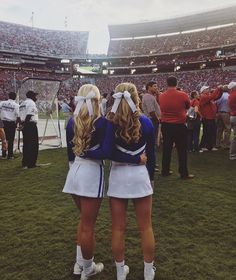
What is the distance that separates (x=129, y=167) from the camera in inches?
122

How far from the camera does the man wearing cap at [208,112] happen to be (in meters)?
10.3

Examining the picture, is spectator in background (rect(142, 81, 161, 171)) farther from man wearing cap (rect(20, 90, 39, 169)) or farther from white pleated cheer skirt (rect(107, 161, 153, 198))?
Result: white pleated cheer skirt (rect(107, 161, 153, 198))

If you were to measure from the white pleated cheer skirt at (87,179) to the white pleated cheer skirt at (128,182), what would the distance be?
0.12 m

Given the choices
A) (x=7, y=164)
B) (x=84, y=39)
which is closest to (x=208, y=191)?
(x=7, y=164)

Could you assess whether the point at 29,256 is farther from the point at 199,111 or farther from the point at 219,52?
the point at 219,52

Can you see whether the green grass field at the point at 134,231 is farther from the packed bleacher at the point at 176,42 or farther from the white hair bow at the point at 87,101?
the packed bleacher at the point at 176,42

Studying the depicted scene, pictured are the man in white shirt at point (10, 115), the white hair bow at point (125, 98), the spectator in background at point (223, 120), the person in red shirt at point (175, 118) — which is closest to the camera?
the white hair bow at point (125, 98)

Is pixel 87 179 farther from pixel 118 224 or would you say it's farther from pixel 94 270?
pixel 94 270

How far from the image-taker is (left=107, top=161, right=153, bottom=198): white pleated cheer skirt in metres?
3.06

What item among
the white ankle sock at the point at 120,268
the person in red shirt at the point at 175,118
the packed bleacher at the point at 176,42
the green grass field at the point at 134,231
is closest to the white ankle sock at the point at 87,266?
the green grass field at the point at 134,231

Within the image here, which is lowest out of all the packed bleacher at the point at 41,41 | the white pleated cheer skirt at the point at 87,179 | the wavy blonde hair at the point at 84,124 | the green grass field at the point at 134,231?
the green grass field at the point at 134,231

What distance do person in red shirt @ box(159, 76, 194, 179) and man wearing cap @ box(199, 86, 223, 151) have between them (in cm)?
347

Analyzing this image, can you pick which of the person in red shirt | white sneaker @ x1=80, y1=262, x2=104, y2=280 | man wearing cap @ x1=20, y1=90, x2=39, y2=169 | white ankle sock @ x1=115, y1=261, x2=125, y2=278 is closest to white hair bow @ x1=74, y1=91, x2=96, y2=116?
white ankle sock @ x1=115, y1=261, x2=125, y2=278

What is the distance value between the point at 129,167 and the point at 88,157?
15.1 inches
